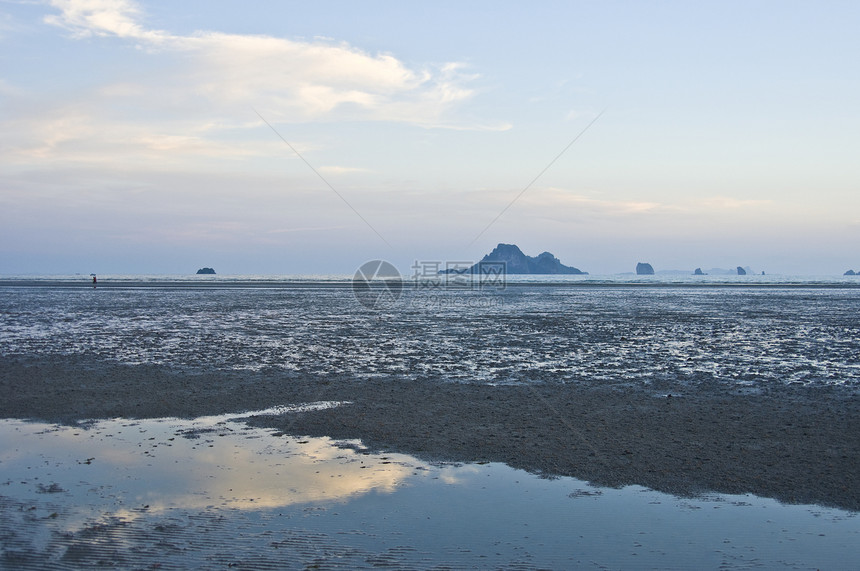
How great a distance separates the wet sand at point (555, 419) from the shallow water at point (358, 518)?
2.69 feet

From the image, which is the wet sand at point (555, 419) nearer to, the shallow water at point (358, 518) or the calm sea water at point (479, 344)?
the shallow water at point (358, 518)

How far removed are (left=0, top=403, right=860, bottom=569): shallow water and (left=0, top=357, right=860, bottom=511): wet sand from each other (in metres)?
0.82

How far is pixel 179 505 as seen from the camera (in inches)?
288

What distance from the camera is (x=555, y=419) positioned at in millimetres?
11898

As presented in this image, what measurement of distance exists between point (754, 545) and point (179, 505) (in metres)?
6.39

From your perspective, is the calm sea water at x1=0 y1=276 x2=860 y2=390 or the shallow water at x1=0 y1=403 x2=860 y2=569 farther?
the calm sea water at x1=0 y1=276 x2=860 y2=390

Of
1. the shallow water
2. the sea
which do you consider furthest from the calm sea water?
the shallow water

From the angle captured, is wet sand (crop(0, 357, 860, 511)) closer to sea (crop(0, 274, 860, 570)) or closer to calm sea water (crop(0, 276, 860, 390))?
sea (crop(0, 274, 860, 570))

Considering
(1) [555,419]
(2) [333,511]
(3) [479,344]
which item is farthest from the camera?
(3) [479,344]

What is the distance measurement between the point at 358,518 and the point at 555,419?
19.4 feet

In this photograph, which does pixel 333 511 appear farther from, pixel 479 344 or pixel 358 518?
pixel 479 344

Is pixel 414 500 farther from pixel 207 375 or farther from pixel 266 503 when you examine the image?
pixel 207 375

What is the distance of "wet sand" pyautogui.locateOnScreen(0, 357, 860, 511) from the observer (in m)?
8.80

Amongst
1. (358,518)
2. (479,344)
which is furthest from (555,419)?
(479,344)
